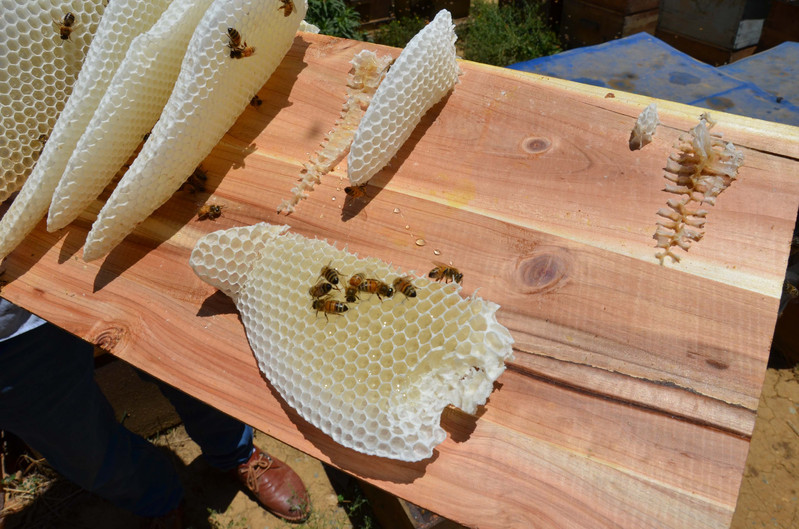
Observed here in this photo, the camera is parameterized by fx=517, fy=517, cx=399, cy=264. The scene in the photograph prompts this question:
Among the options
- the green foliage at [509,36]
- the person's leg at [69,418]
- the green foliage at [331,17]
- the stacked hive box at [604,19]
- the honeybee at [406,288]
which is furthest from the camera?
the green foliage at [509,36]

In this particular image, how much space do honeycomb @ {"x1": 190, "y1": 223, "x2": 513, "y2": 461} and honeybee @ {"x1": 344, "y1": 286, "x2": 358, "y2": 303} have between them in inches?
0.8

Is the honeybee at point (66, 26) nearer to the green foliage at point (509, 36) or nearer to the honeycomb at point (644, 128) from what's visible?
the honeycomb at point (644, 128)

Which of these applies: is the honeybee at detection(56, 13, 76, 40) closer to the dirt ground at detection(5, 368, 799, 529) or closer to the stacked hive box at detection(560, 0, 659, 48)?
the dirt ground at detection(5, 368, 799, 529)

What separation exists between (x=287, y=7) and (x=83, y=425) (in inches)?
91.7

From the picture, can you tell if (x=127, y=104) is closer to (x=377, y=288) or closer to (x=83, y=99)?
(x=83, y=99)

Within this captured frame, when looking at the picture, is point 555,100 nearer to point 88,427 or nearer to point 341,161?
point 341,161

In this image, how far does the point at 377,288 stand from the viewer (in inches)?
57.9

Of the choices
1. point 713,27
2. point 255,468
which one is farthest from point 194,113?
point 713,27

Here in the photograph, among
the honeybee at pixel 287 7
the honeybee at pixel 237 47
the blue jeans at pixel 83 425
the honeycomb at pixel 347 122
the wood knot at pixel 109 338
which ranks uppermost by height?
the honeybee at pixel 287 7

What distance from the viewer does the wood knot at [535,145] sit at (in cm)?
180

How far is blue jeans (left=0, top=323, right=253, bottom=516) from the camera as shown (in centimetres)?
243

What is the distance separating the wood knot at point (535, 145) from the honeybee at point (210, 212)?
3.70 feet

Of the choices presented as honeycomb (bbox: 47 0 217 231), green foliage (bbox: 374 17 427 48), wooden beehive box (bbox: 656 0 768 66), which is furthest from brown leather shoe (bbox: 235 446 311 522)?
wooden beehive box (bbox: 656 0 768 66)

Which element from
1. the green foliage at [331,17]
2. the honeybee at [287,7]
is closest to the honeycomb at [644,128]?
the honeybee at [287,7]
